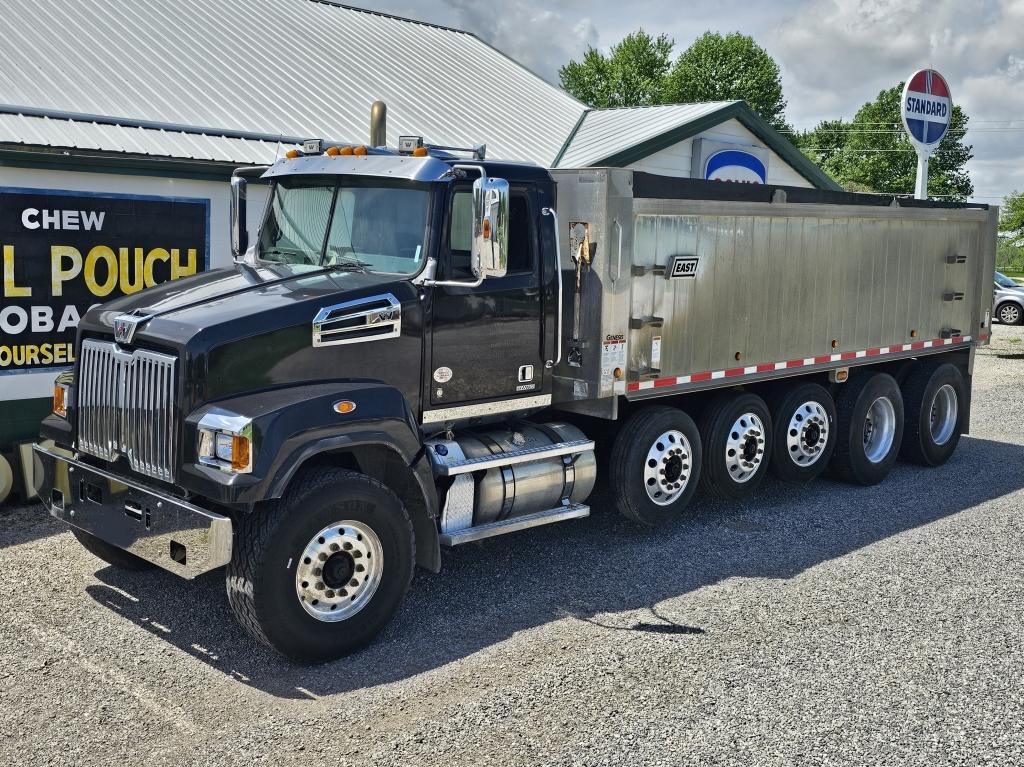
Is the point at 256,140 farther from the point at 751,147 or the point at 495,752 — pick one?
the point at 751,147

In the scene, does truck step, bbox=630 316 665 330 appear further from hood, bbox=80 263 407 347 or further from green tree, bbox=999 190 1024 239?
green tree, bbox=999 190 1024 239

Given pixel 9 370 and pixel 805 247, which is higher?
pixel 805 247

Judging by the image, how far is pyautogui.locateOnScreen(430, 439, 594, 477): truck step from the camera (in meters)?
6.54

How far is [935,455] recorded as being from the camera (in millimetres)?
10789

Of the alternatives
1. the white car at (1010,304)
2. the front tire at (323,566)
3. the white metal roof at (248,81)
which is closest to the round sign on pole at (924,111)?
the white metal roof at (248,81)

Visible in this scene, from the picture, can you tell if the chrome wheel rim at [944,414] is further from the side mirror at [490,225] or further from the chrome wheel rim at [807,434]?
the side mirror at [490,225]

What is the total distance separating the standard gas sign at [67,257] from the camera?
8.86 m

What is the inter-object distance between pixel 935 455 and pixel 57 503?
8.45 metres

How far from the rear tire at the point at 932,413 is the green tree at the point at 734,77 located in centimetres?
5509

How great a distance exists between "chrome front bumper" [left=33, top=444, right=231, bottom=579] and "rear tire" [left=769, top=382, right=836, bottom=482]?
542 centimetres

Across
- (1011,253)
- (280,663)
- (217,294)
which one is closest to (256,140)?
(217,294)

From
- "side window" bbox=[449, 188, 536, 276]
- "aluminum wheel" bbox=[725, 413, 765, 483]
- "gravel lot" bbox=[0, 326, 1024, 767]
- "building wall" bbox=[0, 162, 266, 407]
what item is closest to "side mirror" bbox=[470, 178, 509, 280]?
"side window" bbox=[449, 188, 536, 276]

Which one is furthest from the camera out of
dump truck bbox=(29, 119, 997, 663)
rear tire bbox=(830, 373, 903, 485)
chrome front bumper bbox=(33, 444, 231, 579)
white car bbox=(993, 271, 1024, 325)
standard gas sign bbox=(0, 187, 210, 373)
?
white car bbox=(993, 271, 1024, 325)

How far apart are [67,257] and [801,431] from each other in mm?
6734
